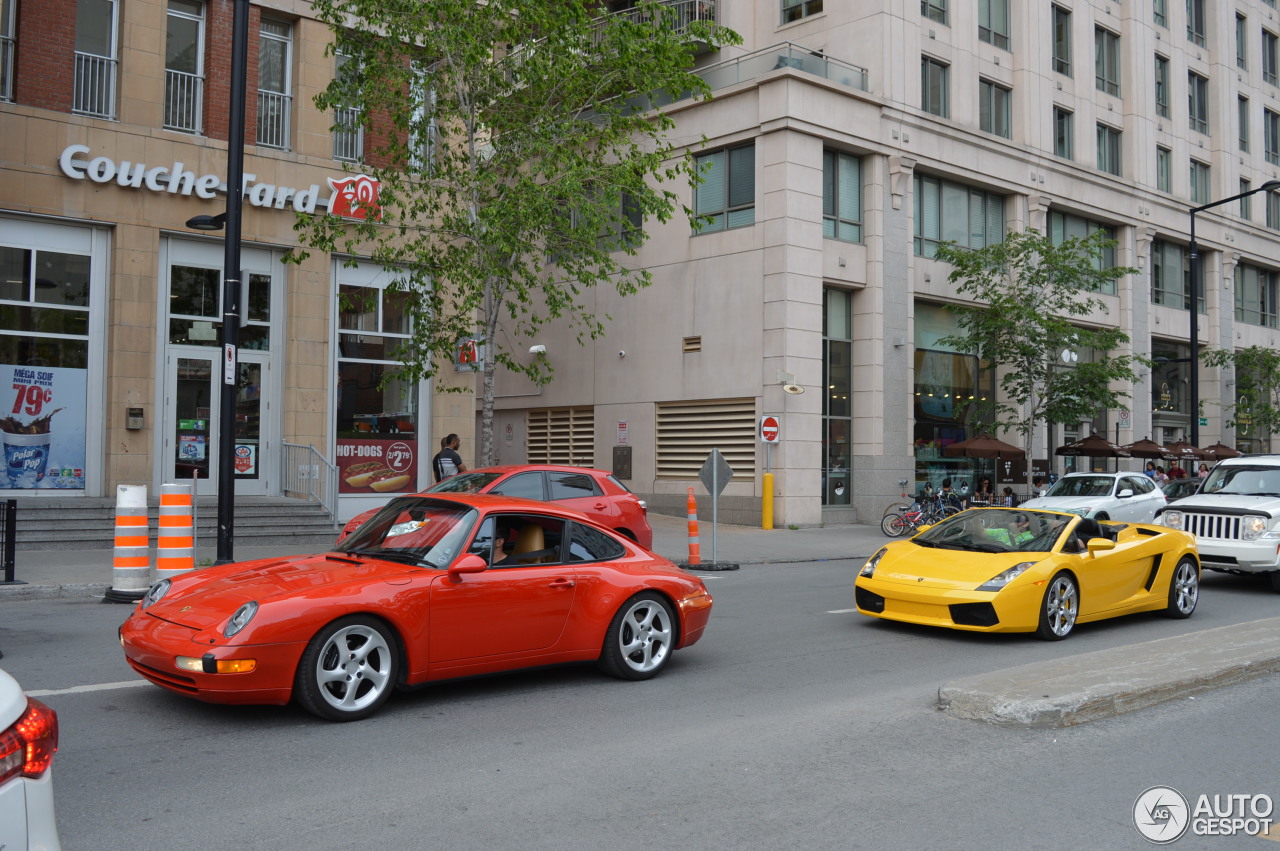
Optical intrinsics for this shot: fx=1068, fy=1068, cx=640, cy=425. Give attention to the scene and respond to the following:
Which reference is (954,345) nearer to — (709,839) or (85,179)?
(85,179)

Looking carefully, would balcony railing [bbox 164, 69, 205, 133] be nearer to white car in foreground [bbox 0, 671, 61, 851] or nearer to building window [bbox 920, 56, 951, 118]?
building window [bbox 920, 56, 951, 118]

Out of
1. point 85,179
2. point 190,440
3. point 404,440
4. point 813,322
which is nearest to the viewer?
point 85,179

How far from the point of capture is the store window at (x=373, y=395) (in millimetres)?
20938

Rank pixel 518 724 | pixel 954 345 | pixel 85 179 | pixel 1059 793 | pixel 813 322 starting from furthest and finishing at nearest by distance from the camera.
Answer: pixel 954 345 → pixel 813 322 → pixel 85 179 → pixel 518 724 → pixel 1059 793

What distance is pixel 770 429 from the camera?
2436 centimetres

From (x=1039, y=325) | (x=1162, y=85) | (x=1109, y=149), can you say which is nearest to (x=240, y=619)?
(x=1039, y=325)

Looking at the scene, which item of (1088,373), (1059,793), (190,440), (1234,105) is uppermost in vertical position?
(1234,105)

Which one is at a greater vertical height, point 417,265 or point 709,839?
point 417,265

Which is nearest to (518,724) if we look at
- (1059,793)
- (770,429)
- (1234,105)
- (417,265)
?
(1059,793)

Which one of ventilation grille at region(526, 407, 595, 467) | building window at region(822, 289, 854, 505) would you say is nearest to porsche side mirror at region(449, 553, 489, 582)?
building window at region(822, 289, 854, 505)

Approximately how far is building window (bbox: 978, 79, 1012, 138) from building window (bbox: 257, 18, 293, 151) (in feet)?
63.9

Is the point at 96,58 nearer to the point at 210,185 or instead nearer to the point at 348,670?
the point at 210,185

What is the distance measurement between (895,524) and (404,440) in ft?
35.7

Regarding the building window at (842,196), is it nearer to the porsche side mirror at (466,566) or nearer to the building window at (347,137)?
the building window at (347,137)
